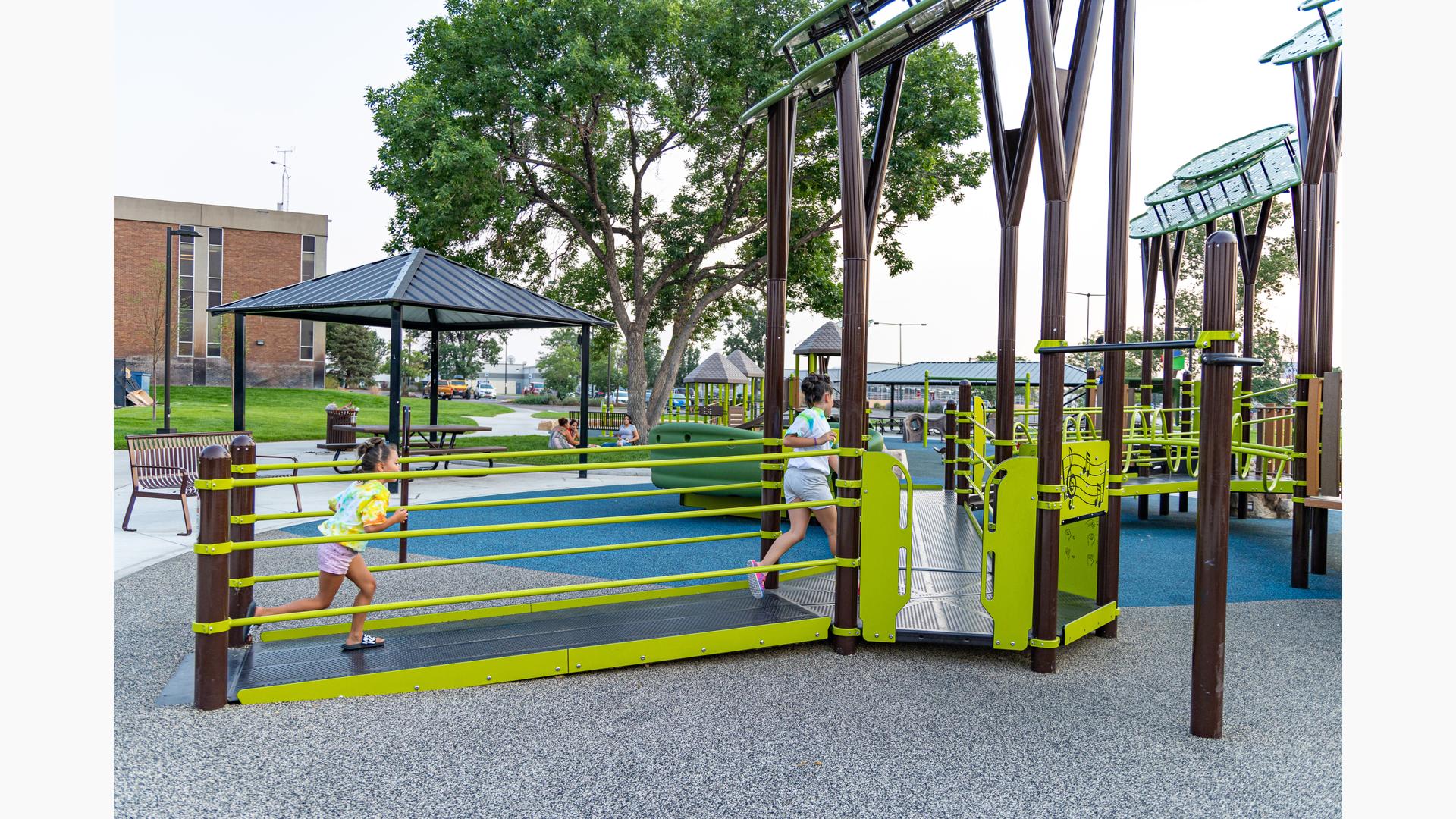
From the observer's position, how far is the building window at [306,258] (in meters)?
52.3

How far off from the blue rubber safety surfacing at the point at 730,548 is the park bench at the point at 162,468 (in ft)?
3.81

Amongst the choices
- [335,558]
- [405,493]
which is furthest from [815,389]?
[405,493]

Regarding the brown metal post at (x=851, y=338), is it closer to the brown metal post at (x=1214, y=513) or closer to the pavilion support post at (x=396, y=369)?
the brown metal post at (x=1214, y=513)

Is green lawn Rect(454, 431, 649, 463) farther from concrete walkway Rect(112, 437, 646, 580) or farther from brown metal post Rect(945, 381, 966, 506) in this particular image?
brown metal post Rect(945, 381, 966, 506)

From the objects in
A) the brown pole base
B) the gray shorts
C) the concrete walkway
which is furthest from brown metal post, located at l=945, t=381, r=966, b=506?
the concrete walkway

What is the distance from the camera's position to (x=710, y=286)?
24.1m

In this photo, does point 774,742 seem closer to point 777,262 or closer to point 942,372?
point 777,262

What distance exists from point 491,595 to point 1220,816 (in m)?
3.45

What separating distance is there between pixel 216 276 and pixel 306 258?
498 centimetres

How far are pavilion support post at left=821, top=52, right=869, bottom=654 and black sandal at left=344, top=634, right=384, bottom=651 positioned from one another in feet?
9.11

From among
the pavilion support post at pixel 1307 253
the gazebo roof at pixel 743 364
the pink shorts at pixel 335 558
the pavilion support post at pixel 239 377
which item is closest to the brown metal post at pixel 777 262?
the pink shorts at pixel 335 558

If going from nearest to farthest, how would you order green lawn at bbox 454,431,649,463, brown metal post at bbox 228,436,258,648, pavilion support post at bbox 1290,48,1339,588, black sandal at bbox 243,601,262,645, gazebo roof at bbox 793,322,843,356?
brown metal post at bbox 228,436,258,648 < black sandal at bbox 243,601,262,645 < pavilion support post at bbox 1290,48,1339,588 < green lawn at bbox 454,431,649,463 < gazebo roof at bbox 793,322,843,356

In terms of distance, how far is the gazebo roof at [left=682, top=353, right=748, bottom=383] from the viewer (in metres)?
33.0

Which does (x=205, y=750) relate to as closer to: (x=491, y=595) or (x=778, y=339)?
(x=491, y=595)
